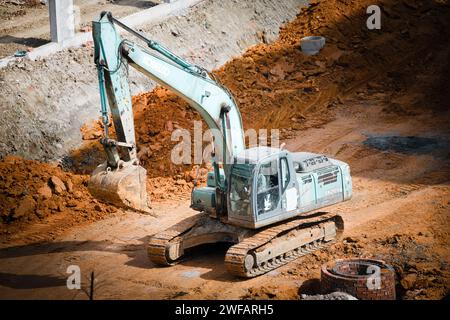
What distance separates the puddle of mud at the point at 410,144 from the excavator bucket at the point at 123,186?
8.49m

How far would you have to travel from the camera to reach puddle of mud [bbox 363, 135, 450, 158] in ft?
65.1

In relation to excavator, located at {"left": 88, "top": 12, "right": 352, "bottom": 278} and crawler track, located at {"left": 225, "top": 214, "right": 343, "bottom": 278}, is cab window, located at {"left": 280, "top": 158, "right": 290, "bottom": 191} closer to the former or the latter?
excavator, located at {"left": 88, "top": 12, "right": 352, "bottom": 278}

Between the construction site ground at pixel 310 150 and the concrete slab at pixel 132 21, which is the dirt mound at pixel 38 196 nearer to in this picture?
the construction site ground at pixel 310 150

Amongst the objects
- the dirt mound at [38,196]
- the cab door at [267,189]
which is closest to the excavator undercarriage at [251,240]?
the cab door at [267,189]

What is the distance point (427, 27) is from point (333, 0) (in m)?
3.12

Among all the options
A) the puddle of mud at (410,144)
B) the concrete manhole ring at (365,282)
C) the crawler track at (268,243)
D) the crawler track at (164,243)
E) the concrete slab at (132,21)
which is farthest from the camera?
the concrete slab at (132,21)

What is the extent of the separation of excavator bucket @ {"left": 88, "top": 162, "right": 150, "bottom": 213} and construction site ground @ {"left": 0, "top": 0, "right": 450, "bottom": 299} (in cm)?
161

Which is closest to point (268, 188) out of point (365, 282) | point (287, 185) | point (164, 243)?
point (287, 185)

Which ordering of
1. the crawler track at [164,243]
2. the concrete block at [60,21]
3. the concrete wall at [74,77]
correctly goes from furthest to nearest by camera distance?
the concrete block at [60,21], the concrete wall at [74,77], the crawler track at [164,243]

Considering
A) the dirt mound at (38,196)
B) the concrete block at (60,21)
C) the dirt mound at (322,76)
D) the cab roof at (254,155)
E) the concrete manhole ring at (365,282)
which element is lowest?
the concrete manhole ring at (365,282)

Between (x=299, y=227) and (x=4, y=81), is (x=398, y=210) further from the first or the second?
(x=4, y=81)

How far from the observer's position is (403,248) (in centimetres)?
1494

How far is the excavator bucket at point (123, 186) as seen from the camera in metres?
13.2
